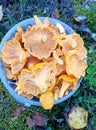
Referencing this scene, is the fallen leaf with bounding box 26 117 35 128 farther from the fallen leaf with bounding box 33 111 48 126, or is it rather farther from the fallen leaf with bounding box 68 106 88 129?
the fallen leaf with bounding box 68 106 88 129

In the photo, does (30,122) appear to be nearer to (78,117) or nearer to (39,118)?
(39,118)

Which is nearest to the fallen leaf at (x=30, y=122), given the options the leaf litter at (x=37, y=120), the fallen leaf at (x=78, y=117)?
the leaf litter at (x=37, y=120)

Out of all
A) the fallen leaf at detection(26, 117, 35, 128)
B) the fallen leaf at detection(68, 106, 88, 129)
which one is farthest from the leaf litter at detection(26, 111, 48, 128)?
the fallen leaf at detection(68, 106, 88, 129)

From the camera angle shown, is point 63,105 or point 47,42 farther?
point 63,105

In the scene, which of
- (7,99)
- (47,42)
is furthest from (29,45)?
(7,99)

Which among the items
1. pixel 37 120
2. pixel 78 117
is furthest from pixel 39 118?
pixel 78 117

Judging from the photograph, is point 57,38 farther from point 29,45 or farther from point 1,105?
point 1,105

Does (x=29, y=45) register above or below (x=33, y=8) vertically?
below
